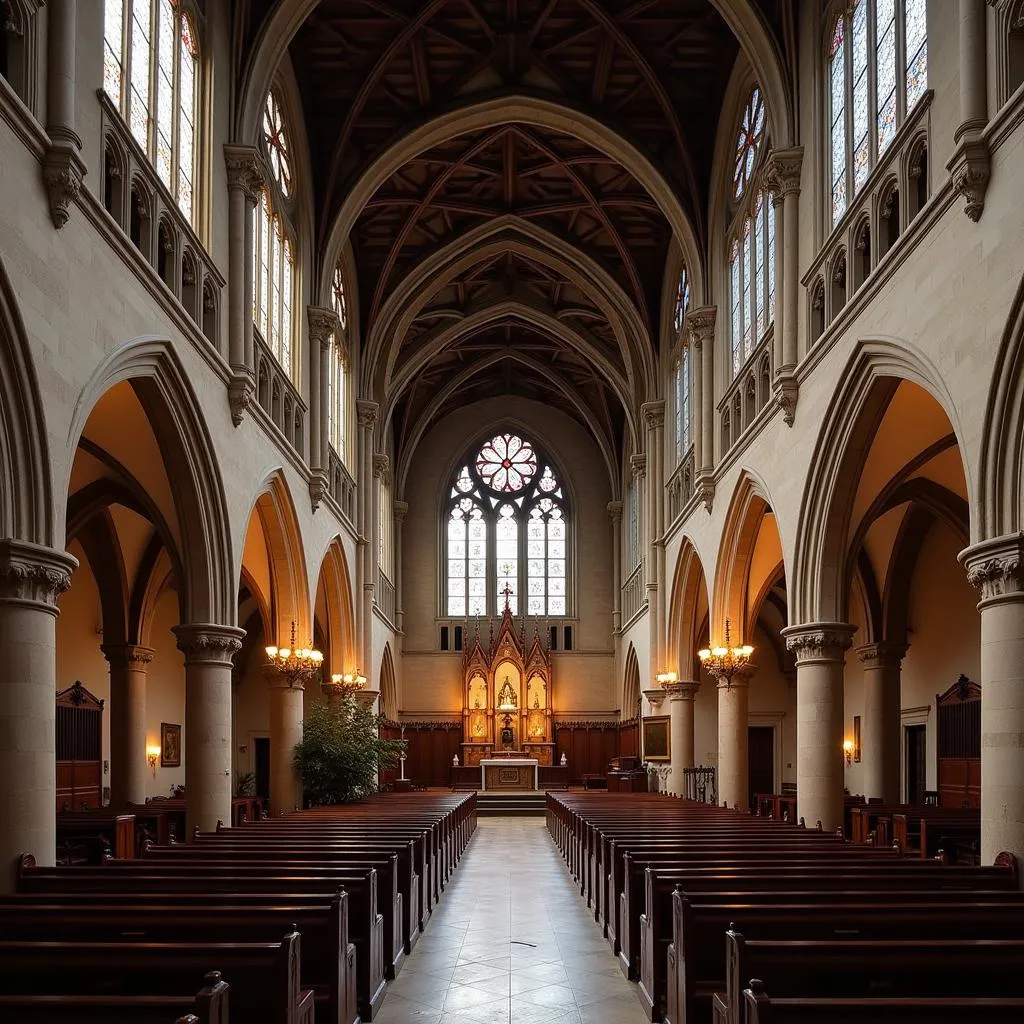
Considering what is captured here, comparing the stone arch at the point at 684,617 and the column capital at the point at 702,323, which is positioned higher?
the column capital at the point at 702,323

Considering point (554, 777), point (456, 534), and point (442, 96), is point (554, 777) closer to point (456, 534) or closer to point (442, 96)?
point (456, 534)

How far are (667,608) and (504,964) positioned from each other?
20.0 meters

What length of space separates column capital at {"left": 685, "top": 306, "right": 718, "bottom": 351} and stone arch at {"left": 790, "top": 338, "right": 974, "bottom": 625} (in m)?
8.72

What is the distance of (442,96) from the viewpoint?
2478cm

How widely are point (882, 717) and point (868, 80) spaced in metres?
12.4

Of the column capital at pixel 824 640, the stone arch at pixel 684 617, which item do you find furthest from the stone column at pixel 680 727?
the column capital at pixel 824 640

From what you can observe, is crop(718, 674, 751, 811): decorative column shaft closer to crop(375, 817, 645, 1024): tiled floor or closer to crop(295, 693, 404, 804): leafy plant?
crop(375, 817, 645, 1024): tiled floor

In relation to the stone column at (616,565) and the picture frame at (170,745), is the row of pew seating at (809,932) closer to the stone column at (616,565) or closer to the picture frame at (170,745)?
the picture frame at (170,745)

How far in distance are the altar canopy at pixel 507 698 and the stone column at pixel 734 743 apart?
66.2 ft

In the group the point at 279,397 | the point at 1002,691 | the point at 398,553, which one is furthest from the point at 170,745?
the point at 1002,691

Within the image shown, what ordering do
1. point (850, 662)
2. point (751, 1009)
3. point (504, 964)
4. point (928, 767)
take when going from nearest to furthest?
1. point (751, 1009)
2. point (504, 964)
3. point (928, 767)
4. point (850, 662)

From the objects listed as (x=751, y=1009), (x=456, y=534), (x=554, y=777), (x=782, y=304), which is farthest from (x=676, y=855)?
(x=456, y=534)

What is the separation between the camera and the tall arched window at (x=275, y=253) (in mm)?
20484

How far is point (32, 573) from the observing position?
9.96 metres
